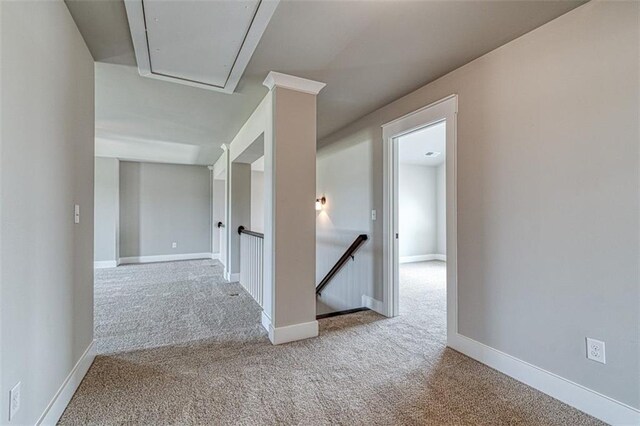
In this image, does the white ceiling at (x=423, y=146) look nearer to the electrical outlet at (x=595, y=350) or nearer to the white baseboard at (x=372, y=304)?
the white baseboard at (x=372, y=304)

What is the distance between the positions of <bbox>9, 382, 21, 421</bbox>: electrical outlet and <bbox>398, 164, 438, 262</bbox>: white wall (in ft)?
22.0

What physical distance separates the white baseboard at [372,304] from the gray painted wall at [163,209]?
198 inches

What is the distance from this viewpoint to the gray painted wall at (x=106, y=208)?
5.85m

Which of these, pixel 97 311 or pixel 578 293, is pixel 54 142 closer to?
pixel 97 311

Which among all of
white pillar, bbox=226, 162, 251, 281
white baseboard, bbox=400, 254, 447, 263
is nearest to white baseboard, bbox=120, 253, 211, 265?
white pillar, bbox=226, 162, 251, 281

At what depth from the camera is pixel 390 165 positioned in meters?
3.06

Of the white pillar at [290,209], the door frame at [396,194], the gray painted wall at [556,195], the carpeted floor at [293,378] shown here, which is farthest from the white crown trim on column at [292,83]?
the carpeted floor at [293,378]

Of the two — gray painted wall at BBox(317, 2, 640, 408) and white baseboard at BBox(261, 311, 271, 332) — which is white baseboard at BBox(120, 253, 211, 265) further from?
gray painted wall at BBox(317, 2, 640, 408)

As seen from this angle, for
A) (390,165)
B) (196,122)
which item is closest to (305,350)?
(390,165)

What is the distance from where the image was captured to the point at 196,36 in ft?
6.15

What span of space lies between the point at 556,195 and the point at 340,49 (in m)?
1.73

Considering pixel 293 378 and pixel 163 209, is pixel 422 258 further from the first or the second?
pixel 163 209

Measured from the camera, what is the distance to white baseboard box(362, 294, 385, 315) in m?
3.15

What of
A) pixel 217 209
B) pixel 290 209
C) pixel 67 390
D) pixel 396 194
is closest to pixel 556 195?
pixel 396 194
